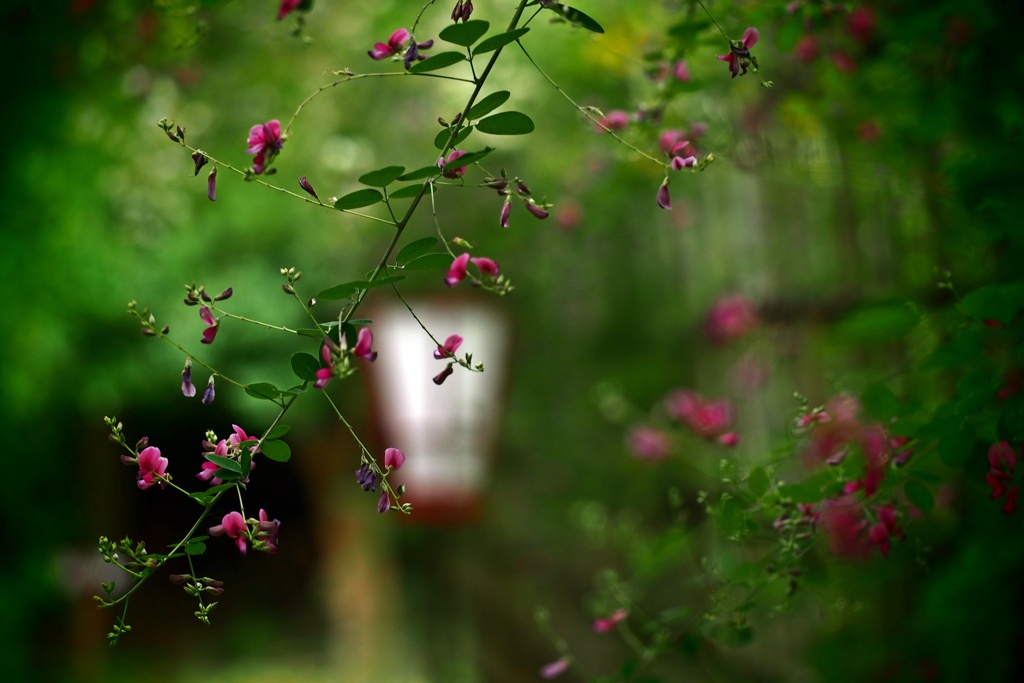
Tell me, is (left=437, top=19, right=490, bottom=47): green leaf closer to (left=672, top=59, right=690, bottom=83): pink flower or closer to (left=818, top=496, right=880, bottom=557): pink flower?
(left=672, top=59, right=690, bottom=83): pink flower

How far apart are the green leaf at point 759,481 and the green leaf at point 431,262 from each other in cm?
43

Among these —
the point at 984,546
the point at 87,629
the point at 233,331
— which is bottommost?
the point at 87,629

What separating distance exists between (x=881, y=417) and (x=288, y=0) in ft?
2.28

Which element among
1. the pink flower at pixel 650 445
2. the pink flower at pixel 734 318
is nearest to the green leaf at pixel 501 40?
the pink flower at pixel 650 445

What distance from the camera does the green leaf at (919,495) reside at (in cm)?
91

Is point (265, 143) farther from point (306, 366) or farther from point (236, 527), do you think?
point (236, 527)

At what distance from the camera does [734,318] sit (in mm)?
2271

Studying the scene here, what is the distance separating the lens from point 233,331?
136 inches

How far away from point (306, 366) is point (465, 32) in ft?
0.93

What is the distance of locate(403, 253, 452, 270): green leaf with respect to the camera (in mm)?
698

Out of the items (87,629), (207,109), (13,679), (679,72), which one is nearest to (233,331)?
(207,109)

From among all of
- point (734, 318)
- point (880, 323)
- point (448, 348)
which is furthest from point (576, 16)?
point (734, 318)

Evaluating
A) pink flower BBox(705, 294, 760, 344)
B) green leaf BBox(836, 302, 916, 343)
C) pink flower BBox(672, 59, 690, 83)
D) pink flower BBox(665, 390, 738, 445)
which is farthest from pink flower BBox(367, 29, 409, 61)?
pink flower BBox(705, 294, 760, 344)

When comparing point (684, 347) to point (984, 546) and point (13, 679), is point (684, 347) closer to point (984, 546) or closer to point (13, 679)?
point (984, 546)
